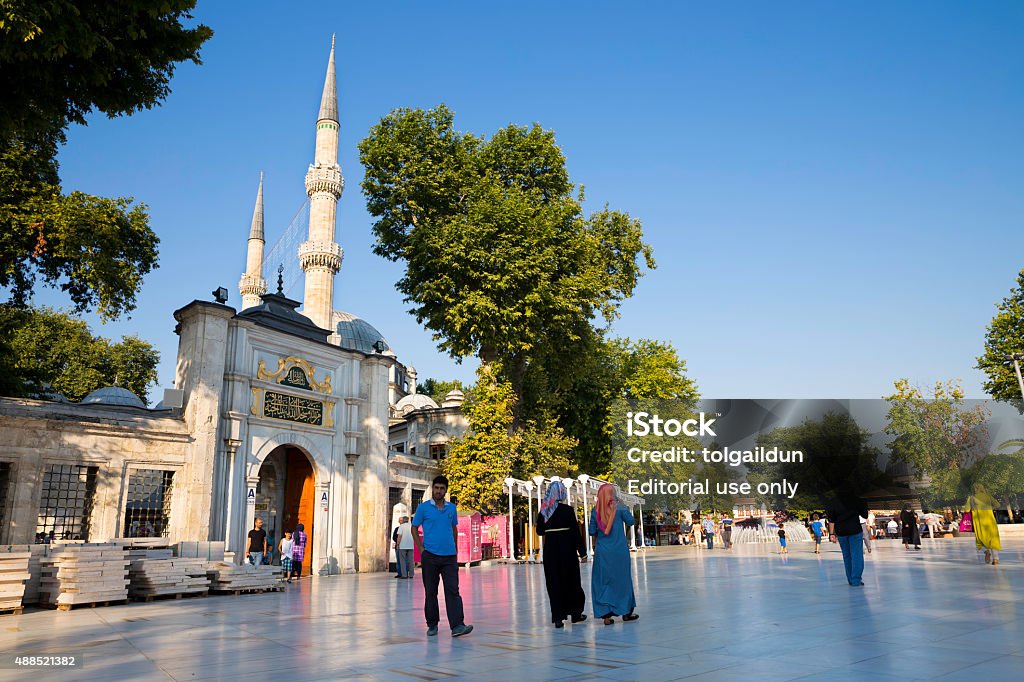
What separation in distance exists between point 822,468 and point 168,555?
140ft

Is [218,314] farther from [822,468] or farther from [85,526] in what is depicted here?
[822,468]

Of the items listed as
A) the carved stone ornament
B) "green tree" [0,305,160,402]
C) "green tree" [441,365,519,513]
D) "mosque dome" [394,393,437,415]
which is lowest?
"green tree" [441,365,519,513]

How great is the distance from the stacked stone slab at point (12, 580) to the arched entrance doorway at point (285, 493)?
11122 millimetres

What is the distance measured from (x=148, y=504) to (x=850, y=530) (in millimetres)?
14329

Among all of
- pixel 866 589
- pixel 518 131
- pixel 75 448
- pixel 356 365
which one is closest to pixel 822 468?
pixel 518 131

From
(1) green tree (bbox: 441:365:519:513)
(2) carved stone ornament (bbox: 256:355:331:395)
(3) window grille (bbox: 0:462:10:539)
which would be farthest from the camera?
(1) green tree (bbox: 441:365:519:513)

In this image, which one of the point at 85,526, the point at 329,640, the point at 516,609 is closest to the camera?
the point at 329,640

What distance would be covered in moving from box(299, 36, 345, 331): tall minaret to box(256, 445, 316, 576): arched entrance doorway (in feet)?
55.8

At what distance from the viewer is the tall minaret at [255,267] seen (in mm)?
55562

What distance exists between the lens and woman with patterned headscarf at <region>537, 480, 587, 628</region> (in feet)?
25.1

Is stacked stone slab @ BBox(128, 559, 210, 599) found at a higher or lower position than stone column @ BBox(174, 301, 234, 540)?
lower

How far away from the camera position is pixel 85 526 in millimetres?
15680

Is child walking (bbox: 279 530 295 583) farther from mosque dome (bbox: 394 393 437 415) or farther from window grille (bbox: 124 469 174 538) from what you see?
mosque dome (bbox: 394 393 437 415)

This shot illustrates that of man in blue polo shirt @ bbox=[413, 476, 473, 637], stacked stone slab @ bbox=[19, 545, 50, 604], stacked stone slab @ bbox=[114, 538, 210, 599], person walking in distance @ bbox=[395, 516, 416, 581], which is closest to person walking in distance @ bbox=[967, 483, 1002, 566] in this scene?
person walking in distance @ bbox=[395, 516, 416, 581]
